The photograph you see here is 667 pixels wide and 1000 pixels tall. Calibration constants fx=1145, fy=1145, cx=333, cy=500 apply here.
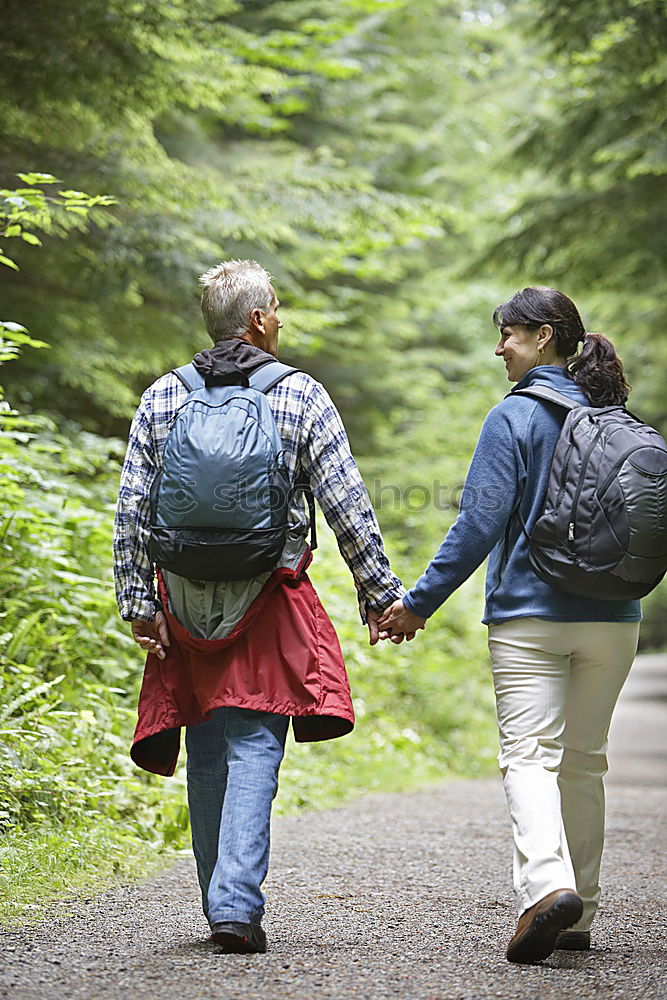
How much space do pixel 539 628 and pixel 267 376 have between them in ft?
3.84

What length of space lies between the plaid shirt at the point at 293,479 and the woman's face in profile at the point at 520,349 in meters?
0.67

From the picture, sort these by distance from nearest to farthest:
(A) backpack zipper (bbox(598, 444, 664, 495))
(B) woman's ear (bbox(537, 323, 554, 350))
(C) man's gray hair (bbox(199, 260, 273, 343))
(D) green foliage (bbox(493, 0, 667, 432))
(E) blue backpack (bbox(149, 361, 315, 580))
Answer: (E) blue backpack (bbox(149, 361, 315, 580)), (A) backpack zipper (bbox(598, 444, 664, 495)), (C) man's gray hair (bbox(199, 260, 273, 343)), (B) woman's ear (bbox(537, 323, 554, 350)), (D) green foliage (bbox(493, 0, 667, 432))

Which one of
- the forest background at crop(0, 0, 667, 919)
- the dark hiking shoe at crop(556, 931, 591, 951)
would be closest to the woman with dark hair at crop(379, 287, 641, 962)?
the dark hiking shoe at crop(556, 931, 591, 951)

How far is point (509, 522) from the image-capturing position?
3.75 metres

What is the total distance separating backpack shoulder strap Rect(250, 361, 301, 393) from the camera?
3609mm

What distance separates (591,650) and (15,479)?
10.5ft

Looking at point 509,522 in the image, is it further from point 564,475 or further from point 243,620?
point 243,620

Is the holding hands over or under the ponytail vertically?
under

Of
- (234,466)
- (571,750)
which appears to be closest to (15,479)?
(234,466)

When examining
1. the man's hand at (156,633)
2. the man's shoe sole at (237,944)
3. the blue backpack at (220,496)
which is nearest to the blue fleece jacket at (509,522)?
the blue backpack at (220,496)

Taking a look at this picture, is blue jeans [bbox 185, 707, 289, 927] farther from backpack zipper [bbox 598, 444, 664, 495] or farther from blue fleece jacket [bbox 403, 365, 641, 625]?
backpack zipper [bbox 598, 444, 664, 495]

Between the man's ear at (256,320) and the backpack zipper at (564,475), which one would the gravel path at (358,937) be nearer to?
the backpack zipper at (564,475)

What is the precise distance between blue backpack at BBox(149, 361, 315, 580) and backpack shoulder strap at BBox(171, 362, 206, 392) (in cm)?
16

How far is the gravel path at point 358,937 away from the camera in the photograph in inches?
123
